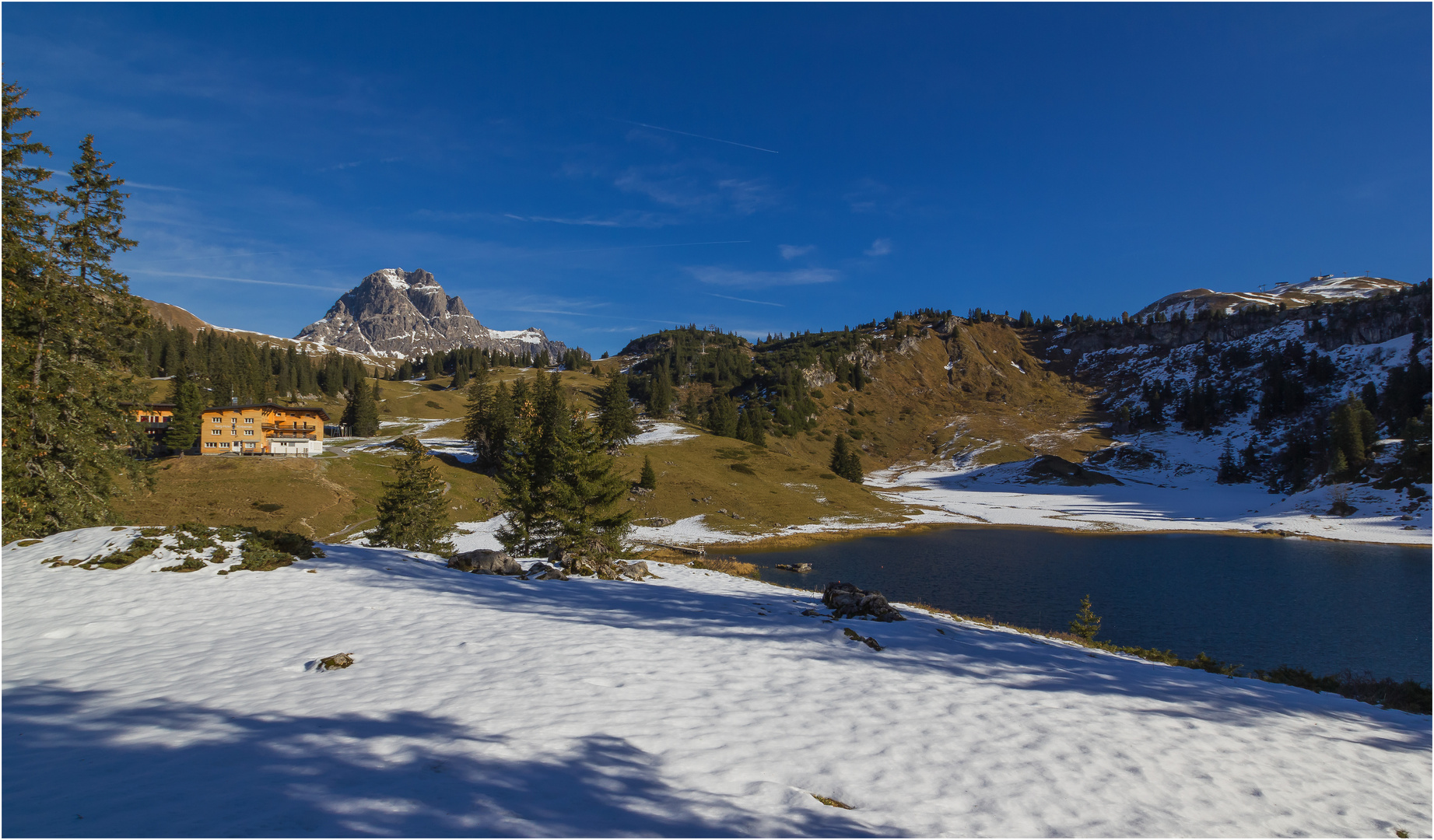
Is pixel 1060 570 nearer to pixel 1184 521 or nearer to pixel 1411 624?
pixel 1411 624

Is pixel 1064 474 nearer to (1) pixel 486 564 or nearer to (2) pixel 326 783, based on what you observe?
(1) pixel 486 564

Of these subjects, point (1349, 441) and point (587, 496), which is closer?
point (587, 496)

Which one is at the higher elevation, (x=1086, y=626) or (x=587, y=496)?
(x=587, y=496)

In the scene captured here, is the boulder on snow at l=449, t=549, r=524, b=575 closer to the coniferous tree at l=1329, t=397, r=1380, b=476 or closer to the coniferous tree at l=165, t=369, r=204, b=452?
the coniferous tree at l=165, t=369, r=204, b=452

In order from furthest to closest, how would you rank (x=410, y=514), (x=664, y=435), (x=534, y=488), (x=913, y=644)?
(x=664, y=435), (x=410, y=514), (x=534, y=488), (x=913, y=644)

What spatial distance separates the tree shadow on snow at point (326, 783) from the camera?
19.4 feet

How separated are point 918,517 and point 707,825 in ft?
280

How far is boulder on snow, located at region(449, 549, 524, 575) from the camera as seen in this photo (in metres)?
22.0

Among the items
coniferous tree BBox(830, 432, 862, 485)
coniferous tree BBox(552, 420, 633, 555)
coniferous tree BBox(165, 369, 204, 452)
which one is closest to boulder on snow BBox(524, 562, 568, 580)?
coniferous tree BBox(552, 420, 633, 555)

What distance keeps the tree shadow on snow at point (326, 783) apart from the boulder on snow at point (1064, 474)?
144383 millimetres

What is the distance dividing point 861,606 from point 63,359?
30.6 metres

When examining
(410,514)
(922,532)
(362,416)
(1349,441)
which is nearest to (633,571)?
(410,514)

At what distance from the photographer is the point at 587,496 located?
113 ft

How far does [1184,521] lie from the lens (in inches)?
3467
